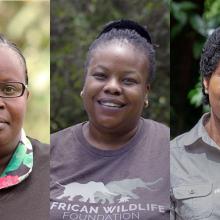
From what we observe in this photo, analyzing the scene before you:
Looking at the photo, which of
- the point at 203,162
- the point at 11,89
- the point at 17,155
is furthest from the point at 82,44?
the point at 203,162

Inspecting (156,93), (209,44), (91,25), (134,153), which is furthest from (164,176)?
(91,25)

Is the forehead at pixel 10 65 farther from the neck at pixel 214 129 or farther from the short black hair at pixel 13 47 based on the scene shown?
the neck at pixel 214 129

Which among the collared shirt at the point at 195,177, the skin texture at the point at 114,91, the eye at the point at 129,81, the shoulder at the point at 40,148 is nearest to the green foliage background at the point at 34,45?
the shoulder at the point at 40,148

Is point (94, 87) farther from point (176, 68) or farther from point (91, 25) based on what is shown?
point (176, 68)

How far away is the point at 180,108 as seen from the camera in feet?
6.45

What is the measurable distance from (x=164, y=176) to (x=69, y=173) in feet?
0.88

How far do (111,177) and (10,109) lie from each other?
34 centimetres

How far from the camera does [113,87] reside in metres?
1.51

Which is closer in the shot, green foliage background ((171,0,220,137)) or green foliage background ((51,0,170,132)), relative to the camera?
green foliage background ((51,0,170,132))

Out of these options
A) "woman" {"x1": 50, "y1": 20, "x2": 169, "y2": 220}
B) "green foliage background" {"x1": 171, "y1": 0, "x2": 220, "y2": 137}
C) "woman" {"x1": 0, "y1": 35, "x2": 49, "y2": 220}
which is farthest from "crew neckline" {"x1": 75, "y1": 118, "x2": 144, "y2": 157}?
"green foliage background" {"x1": 171, "y1": 0, "x2": 220, "y2": 137}

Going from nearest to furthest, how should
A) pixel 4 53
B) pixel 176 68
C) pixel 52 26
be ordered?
pixel 4 53, pixel 52 26, pixel 176 68

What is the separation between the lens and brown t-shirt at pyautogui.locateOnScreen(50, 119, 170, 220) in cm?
152

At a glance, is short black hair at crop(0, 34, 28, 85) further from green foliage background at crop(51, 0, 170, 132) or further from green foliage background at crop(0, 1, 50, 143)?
green foliage background at crop(51, 0, 170, 132)

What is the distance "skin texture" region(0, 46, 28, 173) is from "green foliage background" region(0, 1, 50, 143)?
0.03 m
